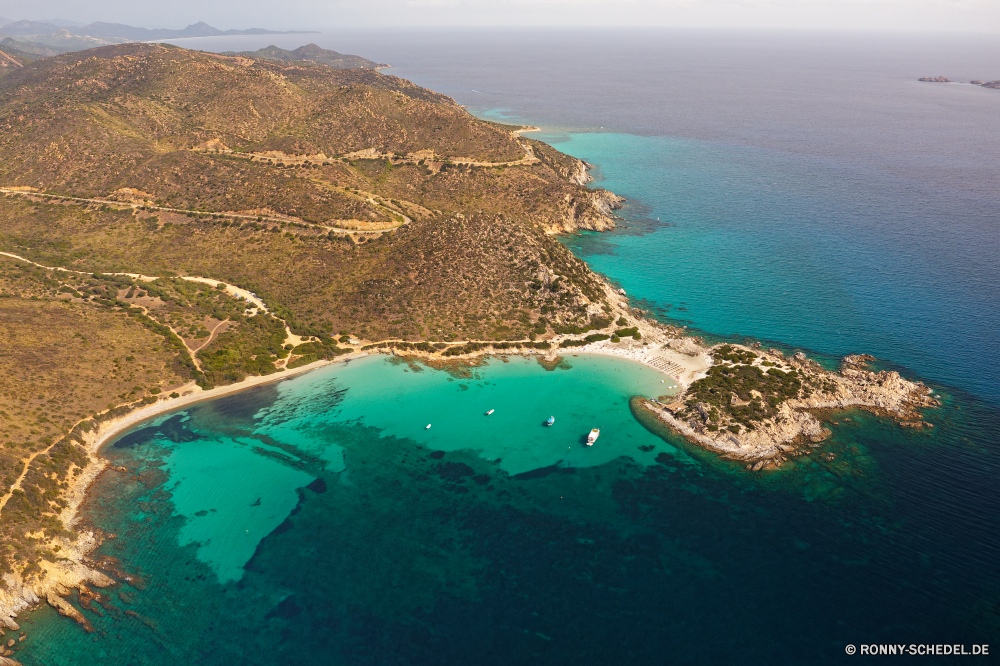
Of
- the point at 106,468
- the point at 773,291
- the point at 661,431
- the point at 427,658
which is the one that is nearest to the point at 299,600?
the point at 427,658

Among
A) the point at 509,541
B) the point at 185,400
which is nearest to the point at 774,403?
the point at 509,541

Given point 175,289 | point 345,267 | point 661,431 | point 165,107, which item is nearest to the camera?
point 661,431

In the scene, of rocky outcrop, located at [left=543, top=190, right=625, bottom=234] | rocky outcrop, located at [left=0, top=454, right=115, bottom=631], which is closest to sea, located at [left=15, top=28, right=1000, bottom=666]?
rocky outcrop, located at [left=0, top=454, right=115, bottom=631]

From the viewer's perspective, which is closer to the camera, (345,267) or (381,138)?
(345,267)

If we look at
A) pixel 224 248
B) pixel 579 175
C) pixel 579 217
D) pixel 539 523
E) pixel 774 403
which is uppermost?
pixel 579 175

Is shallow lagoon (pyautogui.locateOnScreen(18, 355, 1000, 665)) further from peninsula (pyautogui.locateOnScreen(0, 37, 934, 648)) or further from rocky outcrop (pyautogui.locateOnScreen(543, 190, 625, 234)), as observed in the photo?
rocky outcrop (pyautogui.locateOnScreen(543, 190, 625, 234))

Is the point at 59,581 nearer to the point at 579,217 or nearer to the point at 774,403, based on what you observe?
the point at 774,403

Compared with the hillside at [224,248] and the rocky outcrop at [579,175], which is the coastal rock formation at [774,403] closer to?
the hillside at [224,248]

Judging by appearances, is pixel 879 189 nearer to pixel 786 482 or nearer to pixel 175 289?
pixel 786 482

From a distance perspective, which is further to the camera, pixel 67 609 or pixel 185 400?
pixel 185 400
